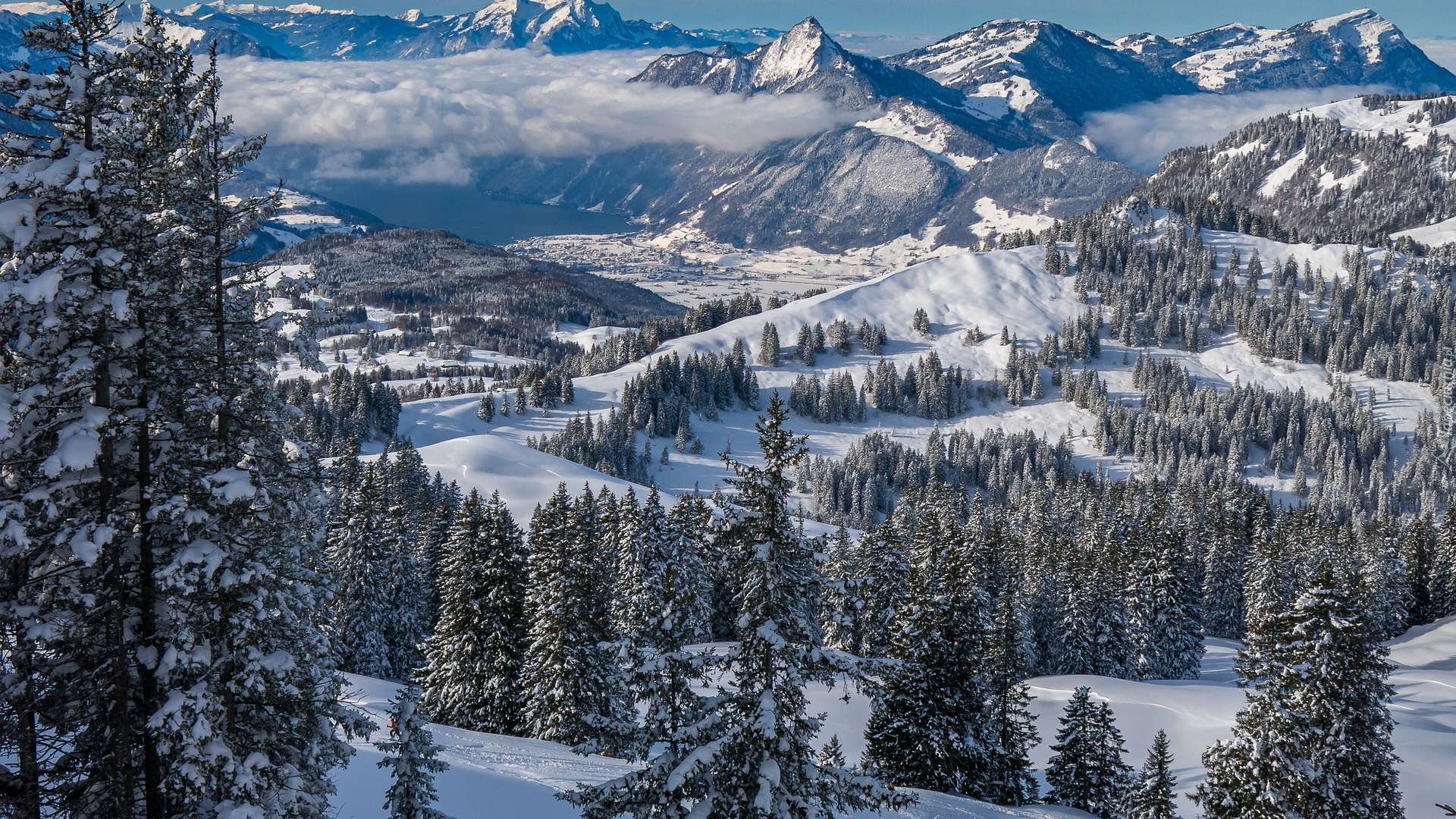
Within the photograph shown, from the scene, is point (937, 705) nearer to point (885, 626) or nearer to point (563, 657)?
point (563, 657)

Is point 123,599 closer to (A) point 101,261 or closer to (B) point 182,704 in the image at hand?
(B) point 182,704

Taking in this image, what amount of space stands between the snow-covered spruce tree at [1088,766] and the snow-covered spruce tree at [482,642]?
83.9 ft

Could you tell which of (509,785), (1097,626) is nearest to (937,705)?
(509,785)

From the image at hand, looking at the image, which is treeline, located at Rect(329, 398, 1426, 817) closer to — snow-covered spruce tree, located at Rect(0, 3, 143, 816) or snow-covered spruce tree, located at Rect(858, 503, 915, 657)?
snow-covered spruce tree, located at Rect(858, 503, 915, 657)

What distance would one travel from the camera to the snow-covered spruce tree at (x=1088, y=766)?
3775 cm

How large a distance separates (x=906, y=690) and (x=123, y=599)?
26.0m

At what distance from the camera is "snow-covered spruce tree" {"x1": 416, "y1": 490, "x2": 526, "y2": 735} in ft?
144

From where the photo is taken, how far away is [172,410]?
1309 cm

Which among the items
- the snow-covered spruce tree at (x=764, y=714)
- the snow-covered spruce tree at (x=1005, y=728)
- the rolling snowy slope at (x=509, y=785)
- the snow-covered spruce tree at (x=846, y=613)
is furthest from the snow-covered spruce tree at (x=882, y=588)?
the snow-covered spruce tree at (x=764, y=714)

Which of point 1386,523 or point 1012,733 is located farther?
point 1386,523

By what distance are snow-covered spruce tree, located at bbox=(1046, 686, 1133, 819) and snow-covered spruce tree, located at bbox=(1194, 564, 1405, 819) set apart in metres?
12.5

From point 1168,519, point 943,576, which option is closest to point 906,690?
point 943,576

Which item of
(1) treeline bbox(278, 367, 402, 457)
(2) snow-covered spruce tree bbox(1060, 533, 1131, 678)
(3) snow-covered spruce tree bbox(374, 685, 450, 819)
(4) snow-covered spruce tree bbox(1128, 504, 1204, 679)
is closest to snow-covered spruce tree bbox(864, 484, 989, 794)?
(3) snow-covered spruce tree bbox(374, 685, 450, 819)

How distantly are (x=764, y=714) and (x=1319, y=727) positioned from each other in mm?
19262
